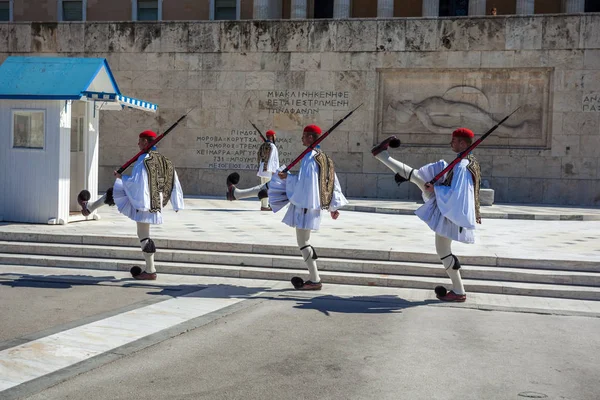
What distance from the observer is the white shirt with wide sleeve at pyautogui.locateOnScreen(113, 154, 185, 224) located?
9.51m

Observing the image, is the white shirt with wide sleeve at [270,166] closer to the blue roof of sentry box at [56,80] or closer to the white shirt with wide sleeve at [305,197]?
the blue roof of sentry box at [56,80]

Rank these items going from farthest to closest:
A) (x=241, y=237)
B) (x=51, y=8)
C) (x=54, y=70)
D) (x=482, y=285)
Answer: (x=51, y=8), (x=54, y=70), (x=241, y=237), (x=482, y=285)

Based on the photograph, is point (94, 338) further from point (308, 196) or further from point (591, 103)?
point (591, 103)

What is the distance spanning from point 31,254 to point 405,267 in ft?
17.7

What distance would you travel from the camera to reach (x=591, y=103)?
1995 centimetres

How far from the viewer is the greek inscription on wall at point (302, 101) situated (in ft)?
69.4

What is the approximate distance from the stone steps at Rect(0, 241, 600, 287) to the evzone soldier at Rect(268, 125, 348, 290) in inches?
44.2

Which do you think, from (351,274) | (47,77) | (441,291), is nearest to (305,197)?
(351,274)

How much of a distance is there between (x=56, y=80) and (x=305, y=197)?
19.9 ft

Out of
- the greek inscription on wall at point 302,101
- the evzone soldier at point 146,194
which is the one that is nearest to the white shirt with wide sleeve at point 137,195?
the evzone soldier at point 146,194

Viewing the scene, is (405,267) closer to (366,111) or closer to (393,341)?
(393,341)

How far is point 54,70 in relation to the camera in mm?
13375

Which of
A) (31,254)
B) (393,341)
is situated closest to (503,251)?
(393,341)

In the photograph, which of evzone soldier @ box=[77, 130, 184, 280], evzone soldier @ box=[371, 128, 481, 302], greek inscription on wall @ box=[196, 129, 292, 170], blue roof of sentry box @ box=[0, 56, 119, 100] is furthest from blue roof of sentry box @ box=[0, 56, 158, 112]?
greek inscription on wall @ box=[196, 129, 292, 170]
